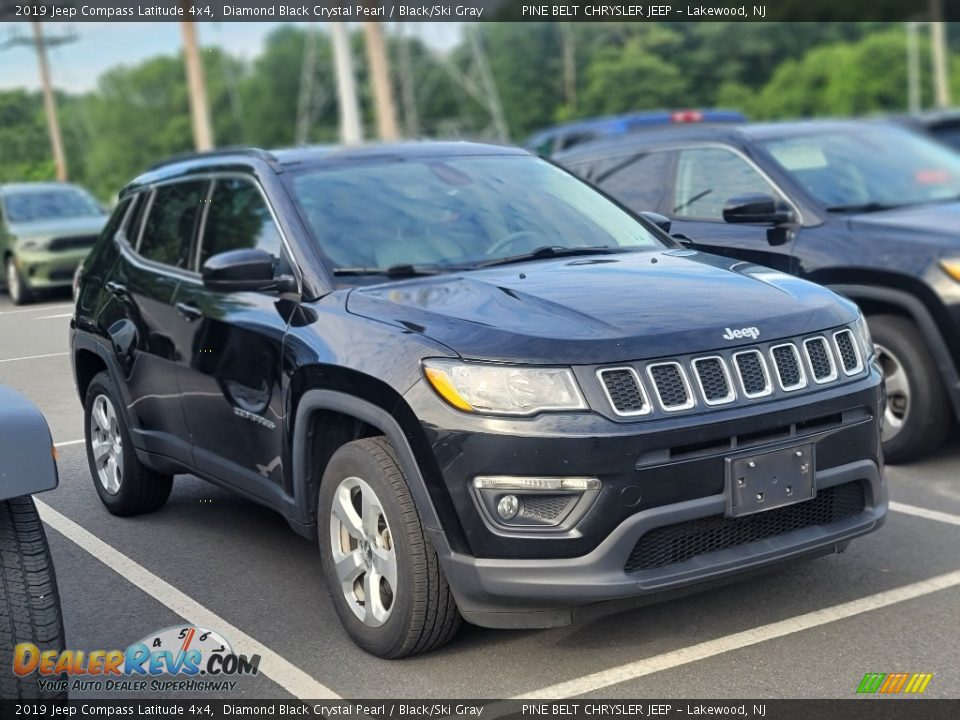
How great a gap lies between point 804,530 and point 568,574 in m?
0.88

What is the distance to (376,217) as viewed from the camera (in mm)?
5133

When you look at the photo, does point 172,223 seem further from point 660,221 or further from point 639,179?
point 639,179

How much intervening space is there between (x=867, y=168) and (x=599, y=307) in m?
4.12

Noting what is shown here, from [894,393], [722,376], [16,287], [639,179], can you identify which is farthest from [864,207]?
[16,287]

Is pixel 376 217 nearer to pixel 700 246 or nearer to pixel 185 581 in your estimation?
pixel 185 581

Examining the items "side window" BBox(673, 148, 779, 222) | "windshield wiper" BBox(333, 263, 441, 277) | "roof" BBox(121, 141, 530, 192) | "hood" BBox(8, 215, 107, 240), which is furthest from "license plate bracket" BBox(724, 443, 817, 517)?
"hood" BBox(8, 215, 107, 240)

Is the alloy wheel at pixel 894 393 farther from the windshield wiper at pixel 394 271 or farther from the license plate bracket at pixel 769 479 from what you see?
the windshield wiper at pixel 394 271

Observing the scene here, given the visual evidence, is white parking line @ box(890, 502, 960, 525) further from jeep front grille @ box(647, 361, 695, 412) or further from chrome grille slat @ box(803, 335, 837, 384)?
jeep front grille @ box(647, 361, 695, 412)

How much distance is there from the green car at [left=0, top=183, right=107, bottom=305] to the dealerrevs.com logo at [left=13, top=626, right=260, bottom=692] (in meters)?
4.17

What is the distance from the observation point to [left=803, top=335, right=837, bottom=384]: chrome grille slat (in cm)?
431

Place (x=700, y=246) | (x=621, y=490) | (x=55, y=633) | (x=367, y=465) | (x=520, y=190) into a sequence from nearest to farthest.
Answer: (x=55, y=633) < (x=621, y=490) < (x=367, y=465) < (x=520, y=190) < (x=700, y=246)

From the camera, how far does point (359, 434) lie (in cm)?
447

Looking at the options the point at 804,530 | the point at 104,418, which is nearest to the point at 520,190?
the point at 804,530

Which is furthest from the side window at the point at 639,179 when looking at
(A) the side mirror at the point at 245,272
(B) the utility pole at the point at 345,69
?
(B) the utility pole at the point at 345,69
